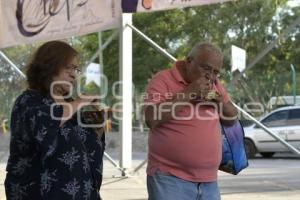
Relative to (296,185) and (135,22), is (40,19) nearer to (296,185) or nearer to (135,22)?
(296,185)

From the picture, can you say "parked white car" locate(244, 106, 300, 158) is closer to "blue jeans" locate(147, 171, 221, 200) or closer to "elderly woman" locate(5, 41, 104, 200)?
"blue jeans" locate(147, 171, 221, 200)

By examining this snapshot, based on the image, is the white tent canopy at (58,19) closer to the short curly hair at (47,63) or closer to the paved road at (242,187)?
the paved road at (242,187)

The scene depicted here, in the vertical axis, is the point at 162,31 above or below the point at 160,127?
above

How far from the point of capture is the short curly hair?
143 inches

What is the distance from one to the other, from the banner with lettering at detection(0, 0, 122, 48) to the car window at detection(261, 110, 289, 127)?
37.1 ft

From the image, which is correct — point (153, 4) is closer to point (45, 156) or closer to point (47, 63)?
point (47, 63)

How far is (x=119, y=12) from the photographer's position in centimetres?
913

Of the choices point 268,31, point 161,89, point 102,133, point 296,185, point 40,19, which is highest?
point 268,31

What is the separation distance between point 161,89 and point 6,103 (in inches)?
1003

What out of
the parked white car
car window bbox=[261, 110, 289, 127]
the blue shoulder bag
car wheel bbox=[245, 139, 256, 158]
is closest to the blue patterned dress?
the blue shoulder bag

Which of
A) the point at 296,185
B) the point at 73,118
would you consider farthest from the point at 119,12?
the point at 73,118

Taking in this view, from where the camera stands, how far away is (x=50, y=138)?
3500 mm

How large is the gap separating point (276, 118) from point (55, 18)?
38.5ft

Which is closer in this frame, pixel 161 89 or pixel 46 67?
pixel 46 67
